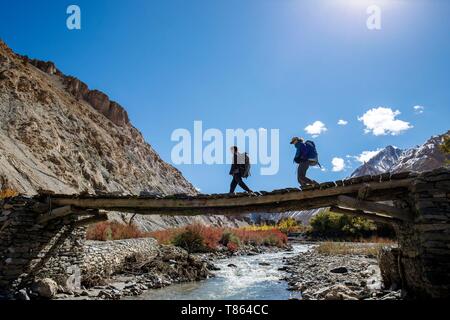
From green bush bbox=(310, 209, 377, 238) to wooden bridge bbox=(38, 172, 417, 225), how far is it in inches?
1118

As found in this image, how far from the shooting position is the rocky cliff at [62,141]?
29906 millimetres

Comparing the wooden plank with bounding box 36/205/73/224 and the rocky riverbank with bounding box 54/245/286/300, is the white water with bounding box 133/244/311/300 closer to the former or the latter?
the rocky riverbank with bounding box 54/245/286/300

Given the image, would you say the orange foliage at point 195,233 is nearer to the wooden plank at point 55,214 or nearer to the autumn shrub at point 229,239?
the autumn shrub at point 229,239

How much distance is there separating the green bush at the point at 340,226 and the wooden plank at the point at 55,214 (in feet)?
102

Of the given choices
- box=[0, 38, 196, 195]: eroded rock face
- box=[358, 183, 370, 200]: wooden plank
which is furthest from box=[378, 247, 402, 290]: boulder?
box=[0, 38, 196, 195]: eroded rock face

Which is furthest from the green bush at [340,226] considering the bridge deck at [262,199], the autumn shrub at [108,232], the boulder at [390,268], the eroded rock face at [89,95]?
the eroded rock face at [89,95]

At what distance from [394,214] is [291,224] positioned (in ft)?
183

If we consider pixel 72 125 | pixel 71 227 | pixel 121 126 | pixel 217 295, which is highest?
pixel 121 126

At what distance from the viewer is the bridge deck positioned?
25.6 feet

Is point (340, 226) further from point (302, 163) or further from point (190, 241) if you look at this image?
point (302, 163)
